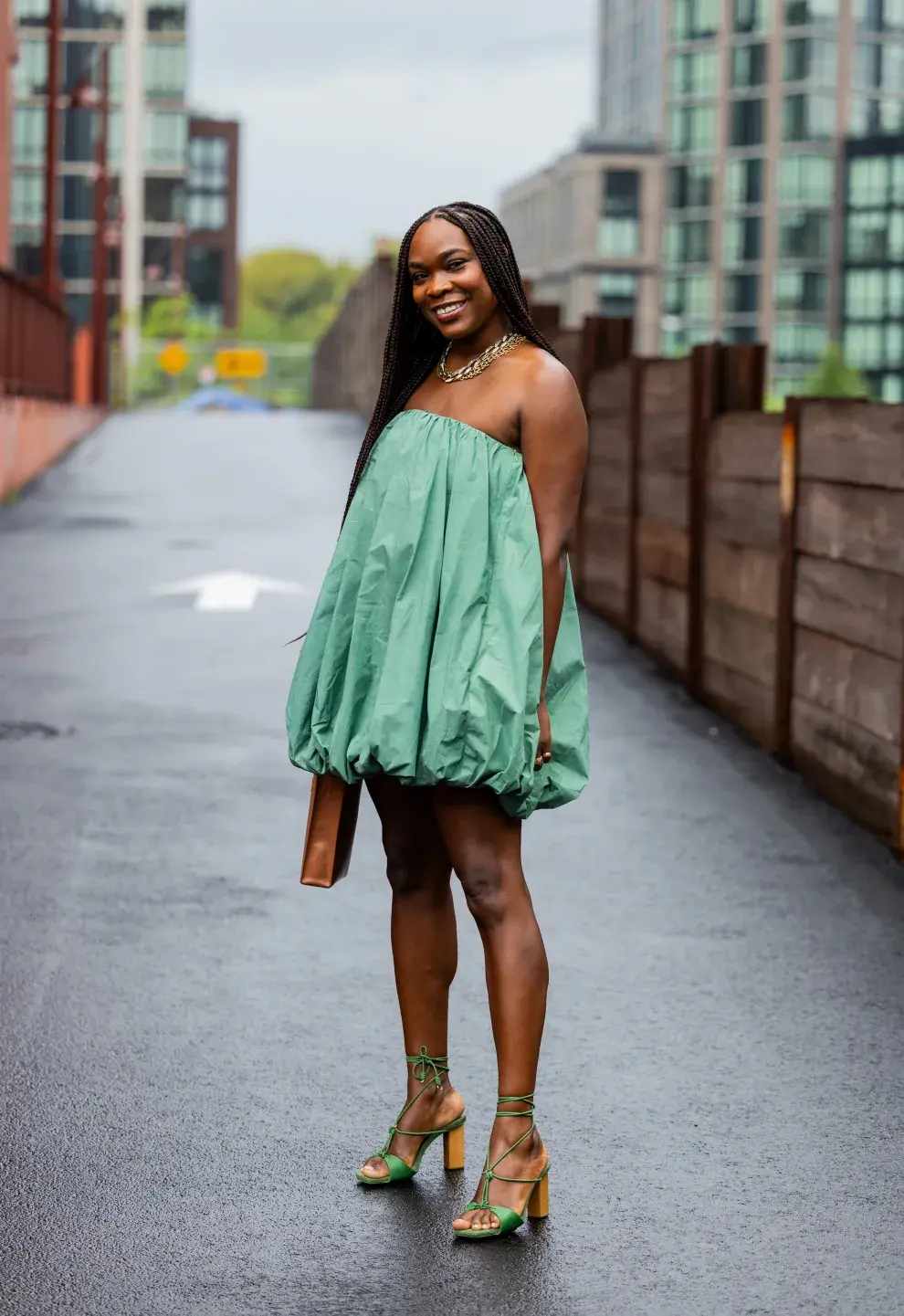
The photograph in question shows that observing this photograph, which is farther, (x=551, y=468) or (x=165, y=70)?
(x=165, y=70)

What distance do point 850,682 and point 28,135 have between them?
388ft

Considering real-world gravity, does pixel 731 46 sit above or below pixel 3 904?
above

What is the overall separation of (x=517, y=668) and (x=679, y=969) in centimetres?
254

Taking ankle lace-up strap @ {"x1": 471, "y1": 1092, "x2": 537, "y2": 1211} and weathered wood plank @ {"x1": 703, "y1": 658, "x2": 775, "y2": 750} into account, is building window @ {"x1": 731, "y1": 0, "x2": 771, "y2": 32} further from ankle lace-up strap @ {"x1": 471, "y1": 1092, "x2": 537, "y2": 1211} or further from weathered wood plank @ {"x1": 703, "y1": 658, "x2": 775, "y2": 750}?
ankle lace-up strap @ {"x1": 471, "y1": 1092, "x2": 537, "y2": 1211}

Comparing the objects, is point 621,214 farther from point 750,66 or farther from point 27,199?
point 27,199

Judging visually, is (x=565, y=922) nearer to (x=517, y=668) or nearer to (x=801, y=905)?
(x=801, y=905)

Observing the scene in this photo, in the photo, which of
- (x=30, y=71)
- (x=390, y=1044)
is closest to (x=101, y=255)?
(x=30, y=71)

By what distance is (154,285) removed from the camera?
431 feet

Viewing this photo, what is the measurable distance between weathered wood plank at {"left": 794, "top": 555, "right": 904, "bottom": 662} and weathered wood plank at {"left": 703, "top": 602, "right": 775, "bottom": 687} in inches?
24.5

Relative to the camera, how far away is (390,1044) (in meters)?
5.87

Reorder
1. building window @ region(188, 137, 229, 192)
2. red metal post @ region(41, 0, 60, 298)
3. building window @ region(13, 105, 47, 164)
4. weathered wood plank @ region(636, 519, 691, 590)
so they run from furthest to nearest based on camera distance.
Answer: building window @ region(188, 137, 229, 192) → building window @ region(13, 105, 47, 164) → red metal post @ region(41, 0, 60, 298) → weathered wood plank @ region(636, 519, 691, 590)

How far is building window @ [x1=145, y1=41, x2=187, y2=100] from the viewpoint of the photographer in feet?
427

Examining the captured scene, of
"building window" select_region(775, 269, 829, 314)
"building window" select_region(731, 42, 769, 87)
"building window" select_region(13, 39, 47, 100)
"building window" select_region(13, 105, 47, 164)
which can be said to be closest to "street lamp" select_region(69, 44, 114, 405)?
"building window" select_region(13, 39, 47, 100)

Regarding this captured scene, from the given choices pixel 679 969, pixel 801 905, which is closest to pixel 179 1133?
pixel 679 969
